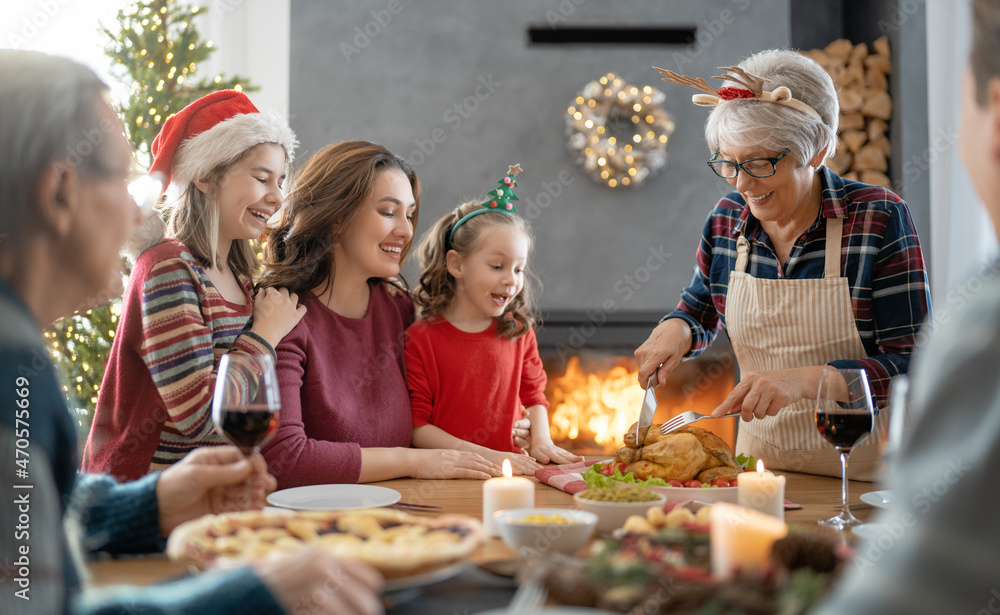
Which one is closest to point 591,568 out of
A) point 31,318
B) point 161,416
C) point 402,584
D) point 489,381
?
point 402,584

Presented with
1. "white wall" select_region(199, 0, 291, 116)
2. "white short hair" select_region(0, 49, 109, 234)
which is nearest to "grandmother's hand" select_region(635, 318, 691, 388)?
"white short hair" select_region(0, 49, 109, 234)

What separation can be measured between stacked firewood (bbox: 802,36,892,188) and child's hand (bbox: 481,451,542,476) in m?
2.83

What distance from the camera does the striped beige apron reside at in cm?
175

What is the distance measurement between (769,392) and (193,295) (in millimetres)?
1174

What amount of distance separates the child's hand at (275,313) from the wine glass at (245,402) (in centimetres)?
59

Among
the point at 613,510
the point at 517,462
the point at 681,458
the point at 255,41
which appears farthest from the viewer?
the point at 255,41

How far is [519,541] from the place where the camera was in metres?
0.97

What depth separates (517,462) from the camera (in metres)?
1.66

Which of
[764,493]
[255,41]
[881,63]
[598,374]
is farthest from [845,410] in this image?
[255,41]

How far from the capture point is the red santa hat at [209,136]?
1.73 metres

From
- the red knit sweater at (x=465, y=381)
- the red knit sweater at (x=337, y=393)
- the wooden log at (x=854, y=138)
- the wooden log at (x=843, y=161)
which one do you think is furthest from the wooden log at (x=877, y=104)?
the red knit sweater at (x=337, y=393)

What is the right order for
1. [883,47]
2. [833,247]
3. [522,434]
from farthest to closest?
[883,47]
[522,434]
[833,247]

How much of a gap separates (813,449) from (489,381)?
856mm

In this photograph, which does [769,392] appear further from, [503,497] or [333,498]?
[333,498]
